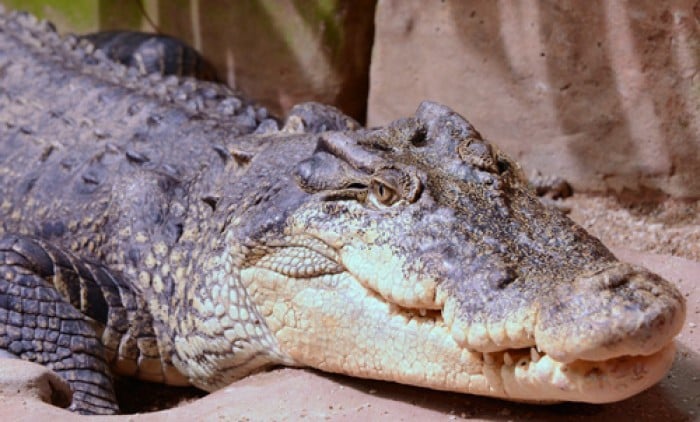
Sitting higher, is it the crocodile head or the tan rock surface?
the crocodile head

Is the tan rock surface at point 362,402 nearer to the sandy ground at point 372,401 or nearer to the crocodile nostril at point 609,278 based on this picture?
the sandy ground at point 372,401

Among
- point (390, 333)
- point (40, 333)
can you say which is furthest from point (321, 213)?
point (40, 333)

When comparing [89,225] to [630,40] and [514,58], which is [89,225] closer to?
[514,58]

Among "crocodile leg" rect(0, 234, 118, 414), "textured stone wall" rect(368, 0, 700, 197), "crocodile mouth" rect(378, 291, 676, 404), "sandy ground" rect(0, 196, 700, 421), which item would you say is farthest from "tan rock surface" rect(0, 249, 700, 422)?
"textured stone wall" rect(368, 0, 700, 197)

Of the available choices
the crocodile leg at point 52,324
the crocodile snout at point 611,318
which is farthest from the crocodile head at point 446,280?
the crocodile leg at point 52,324

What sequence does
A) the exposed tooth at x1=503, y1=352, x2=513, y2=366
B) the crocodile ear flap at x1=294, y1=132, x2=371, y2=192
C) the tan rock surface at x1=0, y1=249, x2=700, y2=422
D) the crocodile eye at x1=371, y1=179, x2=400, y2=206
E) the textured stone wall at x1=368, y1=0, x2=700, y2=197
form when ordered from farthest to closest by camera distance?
the textured stone wall at x1=368, y1=0, x2=700, y2=197 → the crocodile ear flap at x1=294, y1=132, x2=371, y2=192 → the crocodile eye at x1=371, y1=179, x2=400, y2=206 → the tan rock surface at x1=0, y1=249, x2=700, y2=422 → the exposed tooth at x1=503, y1=352, x2=513, y2=366

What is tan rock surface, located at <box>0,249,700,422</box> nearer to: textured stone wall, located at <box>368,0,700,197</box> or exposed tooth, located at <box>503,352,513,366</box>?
exposed tooth, located at <box>503,352,513,366</box>
